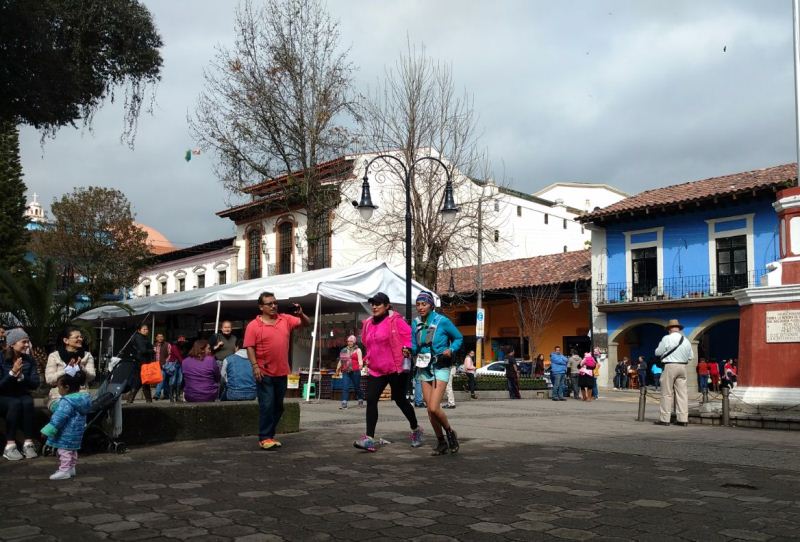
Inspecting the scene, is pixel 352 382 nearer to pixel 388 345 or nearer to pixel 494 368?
pixel 388 345

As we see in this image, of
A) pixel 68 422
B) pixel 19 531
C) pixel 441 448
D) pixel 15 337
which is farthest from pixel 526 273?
pixel 19 531

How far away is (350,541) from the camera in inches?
167

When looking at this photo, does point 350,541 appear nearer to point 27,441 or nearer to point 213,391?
point 27,441

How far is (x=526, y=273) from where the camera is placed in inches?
1484

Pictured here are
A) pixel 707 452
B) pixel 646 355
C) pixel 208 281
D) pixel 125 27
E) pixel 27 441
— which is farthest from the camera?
pixel 208 281

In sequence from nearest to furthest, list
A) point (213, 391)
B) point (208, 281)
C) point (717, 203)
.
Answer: point (213, 391), point (717, 203), point (208, 281)

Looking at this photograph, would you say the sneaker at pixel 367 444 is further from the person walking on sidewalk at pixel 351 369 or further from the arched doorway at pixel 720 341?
the arched doorway at pixel 720 341

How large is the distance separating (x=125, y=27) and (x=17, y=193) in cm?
3502

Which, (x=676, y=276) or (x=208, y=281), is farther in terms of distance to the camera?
(x=208, y=281)

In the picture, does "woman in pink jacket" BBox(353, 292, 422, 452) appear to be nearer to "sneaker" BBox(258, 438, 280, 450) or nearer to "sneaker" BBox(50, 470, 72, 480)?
"sneaker" BBox(258, 438, 280, 450)

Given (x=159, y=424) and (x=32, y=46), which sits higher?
(x=32, y=46)

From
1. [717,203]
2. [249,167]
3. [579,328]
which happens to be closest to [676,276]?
[717,203]

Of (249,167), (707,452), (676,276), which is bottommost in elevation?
(707,452)

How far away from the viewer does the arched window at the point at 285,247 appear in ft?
136
